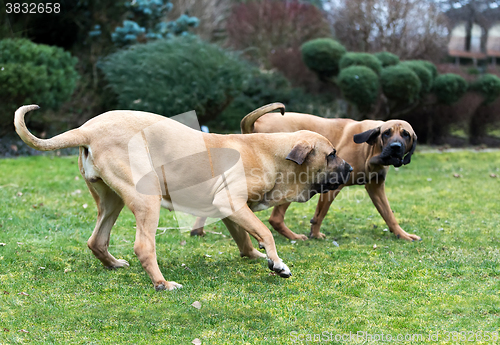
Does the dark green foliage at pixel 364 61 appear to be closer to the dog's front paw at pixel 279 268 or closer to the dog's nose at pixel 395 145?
the dog's nose at pixel 395 145

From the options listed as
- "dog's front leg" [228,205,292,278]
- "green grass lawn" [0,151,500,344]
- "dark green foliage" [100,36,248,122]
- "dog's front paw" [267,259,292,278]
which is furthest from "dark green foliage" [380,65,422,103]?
"dog's front paw" [267,259,292,278]

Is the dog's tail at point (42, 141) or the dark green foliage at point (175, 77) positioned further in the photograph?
the dark green foliage at point (175, 77)

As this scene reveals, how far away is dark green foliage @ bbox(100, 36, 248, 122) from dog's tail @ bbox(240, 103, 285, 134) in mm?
7387

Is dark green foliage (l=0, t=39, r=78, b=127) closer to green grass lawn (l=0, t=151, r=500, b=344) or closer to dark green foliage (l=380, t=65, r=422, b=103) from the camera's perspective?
green grass lawn (l=0, t=151, r=500, b=344)

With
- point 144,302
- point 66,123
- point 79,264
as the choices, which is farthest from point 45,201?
point 66,123

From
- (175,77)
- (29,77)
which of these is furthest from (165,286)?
(175,77)

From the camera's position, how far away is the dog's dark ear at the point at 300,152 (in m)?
4.89

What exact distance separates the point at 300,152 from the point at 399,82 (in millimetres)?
10273

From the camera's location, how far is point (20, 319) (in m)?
3.82

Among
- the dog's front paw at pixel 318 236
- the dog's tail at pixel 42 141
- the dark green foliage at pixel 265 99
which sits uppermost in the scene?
the dog's tail at pixel 42 141

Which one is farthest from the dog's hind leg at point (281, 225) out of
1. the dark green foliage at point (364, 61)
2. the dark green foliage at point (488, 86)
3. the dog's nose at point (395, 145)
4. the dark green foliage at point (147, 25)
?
the dark green foliage at point (488, 86)

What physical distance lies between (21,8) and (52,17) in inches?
40.2

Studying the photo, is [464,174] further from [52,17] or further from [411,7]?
[52,17]

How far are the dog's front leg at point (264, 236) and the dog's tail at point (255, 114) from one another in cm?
156
